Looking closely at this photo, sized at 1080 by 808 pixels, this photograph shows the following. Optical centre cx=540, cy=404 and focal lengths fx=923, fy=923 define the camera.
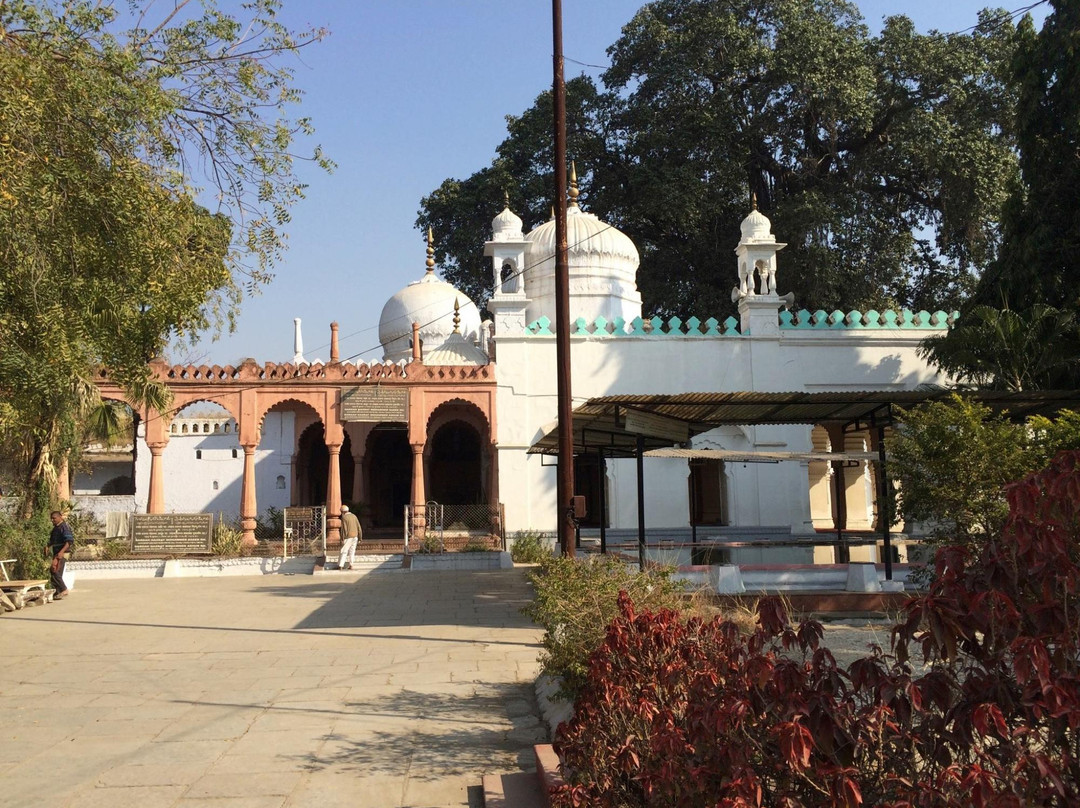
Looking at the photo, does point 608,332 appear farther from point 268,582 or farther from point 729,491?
point 268,582

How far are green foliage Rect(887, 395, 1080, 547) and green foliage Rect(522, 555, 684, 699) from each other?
14.4ft

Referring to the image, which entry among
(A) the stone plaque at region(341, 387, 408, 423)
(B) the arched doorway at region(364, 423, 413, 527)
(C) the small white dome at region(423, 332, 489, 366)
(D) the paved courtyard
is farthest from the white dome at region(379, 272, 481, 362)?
(D) the paved courtyard

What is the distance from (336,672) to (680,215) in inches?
1016

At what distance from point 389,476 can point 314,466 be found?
2512 mm

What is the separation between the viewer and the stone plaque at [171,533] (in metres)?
19.8

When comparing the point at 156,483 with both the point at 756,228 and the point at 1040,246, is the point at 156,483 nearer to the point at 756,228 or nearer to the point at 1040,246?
the point at 756,228

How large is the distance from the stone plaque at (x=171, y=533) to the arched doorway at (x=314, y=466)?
649cm

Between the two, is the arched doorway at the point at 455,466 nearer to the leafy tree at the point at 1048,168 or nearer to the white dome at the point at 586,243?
the white dome at the point at 586,243

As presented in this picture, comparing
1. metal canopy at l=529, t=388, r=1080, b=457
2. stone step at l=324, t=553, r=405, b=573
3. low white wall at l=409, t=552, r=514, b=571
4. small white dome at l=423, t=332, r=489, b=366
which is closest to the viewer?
metal canopy at l=529, t=388, r=1080, b=457

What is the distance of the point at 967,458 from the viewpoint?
1012 cm

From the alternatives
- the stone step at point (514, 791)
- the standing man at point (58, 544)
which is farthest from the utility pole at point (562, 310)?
the standing man at point (58, 544)

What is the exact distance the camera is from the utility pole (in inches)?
421

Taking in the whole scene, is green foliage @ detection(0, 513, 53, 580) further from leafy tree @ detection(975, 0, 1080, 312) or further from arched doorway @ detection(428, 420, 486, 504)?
leafy tree @ detection(975, 0, 1080, 312)

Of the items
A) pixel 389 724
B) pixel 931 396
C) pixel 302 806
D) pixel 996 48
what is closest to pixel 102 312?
pixel 389 724
